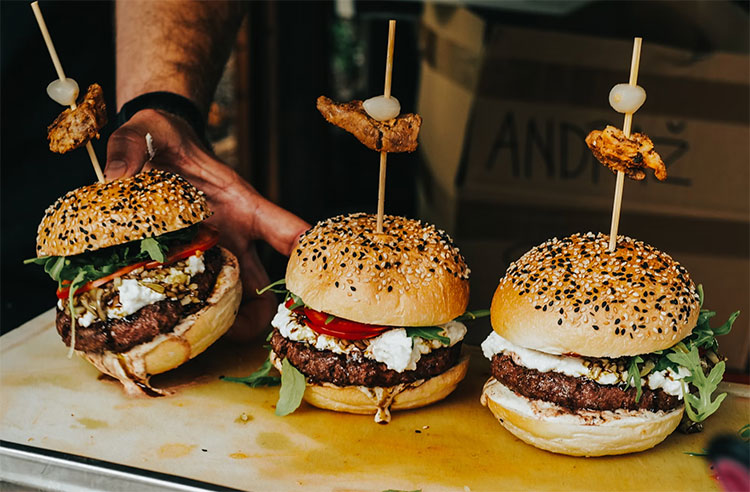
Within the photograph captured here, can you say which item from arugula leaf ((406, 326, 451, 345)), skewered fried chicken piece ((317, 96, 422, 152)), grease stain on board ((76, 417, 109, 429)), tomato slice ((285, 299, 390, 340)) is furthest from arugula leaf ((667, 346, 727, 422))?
grease stain on board ((76, 417, 109, 429))

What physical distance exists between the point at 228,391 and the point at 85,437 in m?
0.52

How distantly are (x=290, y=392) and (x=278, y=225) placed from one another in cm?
83

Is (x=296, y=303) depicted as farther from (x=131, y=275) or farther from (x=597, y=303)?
(x=597, y=303)

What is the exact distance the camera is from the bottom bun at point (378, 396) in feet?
7.84

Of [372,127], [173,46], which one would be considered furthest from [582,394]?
[173,46]

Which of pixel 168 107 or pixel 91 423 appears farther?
pixel 168 107

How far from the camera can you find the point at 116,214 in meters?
2.42

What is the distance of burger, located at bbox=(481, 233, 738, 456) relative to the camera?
207cm

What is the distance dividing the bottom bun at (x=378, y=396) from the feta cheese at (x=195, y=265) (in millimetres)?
594

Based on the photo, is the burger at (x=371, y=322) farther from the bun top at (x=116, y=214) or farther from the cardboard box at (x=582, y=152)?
the cardboard box at (x=582, y=152)

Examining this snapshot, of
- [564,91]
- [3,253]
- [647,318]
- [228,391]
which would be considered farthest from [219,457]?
[564,91]

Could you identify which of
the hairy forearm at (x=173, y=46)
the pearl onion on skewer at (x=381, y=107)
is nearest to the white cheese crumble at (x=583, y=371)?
the pearl onion on skewer at (x=381, y=107)

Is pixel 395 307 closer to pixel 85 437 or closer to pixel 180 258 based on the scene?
pixel 180 258

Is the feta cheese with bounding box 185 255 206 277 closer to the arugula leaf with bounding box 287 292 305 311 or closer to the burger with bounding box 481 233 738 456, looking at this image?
the arugula leaf with bounding box 287 292 305 311
